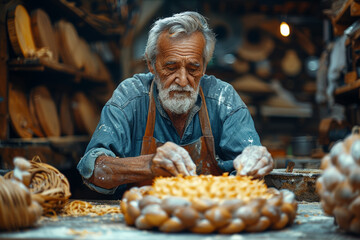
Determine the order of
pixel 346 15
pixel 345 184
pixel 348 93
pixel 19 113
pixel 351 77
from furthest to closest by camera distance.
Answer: pixel 348 93, pixel 19 113, pixel 351 77, pixel 346 15, pixel 345 184

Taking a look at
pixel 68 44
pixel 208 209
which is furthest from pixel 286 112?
pixel 208 209

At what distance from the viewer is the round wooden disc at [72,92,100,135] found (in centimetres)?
579

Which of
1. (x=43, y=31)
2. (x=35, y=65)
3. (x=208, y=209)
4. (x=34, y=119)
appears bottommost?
(x=208, y=209)

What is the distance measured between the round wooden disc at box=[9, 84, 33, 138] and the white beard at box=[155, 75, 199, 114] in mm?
1765

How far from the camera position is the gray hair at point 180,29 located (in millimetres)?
3027

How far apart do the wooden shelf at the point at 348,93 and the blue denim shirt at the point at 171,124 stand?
129cm

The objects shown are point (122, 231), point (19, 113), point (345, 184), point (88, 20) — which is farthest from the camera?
point (88, 20)

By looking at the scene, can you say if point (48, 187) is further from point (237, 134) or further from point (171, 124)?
point (237, 134)

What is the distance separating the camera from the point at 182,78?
296 centimetres

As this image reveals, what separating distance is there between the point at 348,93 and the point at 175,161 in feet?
9.35

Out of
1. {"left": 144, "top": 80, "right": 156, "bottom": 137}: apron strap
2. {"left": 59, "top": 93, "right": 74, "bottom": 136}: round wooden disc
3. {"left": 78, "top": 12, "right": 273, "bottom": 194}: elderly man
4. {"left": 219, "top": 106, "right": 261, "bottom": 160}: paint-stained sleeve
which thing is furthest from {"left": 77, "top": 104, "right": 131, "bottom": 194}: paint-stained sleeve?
{"left": 59, "top": 93, "right": 74, "bottom": 136}: round wooden disc

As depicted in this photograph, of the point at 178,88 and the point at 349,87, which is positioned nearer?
the point at 178,88

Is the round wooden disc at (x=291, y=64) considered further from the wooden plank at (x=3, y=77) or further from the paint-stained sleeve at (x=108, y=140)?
the paint-stained sleeve at (x=108, y=140)

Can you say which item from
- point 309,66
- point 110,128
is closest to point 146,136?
point 110,128
